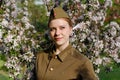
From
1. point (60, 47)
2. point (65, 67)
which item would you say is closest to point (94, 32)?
point (60, 47)

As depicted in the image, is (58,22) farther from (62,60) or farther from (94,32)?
(94,32)

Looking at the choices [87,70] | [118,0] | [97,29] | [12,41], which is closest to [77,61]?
[87,70]

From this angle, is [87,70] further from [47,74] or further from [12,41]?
[12,41]

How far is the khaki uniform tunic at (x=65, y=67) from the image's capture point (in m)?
2.72

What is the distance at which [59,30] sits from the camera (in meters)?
2.85

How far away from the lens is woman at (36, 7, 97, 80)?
273 cm

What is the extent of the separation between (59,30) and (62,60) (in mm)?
255

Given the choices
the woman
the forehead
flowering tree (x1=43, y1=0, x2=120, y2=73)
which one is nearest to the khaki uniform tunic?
the woman

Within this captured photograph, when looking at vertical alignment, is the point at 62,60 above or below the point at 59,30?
below

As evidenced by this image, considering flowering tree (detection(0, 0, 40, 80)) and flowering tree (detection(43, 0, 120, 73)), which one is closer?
flowering tree (detection(0, 0, 40, 80))

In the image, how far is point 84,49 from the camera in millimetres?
4895

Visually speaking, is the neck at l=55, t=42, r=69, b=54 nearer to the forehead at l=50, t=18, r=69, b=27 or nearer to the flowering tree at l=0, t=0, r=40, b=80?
the forehead at l=50, t=18, r=69, b=27

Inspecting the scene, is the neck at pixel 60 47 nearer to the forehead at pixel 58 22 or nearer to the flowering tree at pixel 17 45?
the forehead at pixel 58 22

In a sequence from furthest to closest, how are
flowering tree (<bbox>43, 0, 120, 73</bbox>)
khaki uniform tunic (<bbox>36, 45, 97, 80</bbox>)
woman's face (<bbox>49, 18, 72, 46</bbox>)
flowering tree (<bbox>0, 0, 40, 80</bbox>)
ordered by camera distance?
flowering tree (<bbox>43, 0, 120, 73</bbox>) → flowering tree (<bbox>0, 0, 40, 80</bbox>) → woman's face (<bbox>49, 18, 72, 46</bbox>) → khaki uniform tunic (<bbox>36, 45, 97, 80</bbox>)
